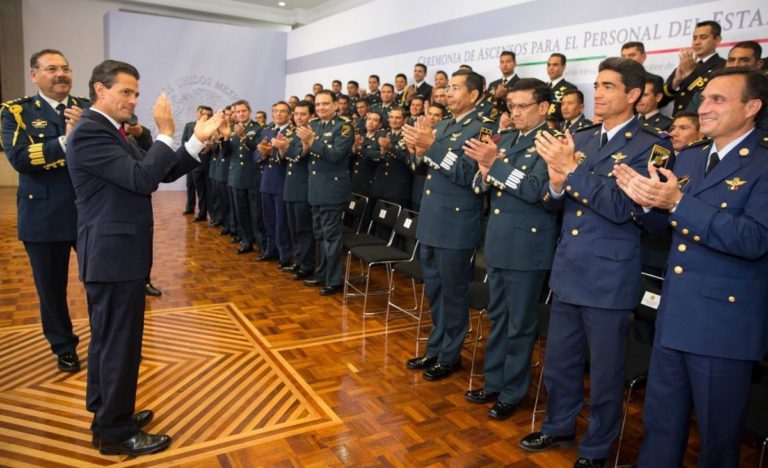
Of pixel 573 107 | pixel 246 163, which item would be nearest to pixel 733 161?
pixel 573 107

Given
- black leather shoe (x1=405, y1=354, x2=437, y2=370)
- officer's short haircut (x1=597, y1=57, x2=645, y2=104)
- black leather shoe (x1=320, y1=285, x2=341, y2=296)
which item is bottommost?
black leather shoe (x1=320, y1=285, x2=341, y2=296)

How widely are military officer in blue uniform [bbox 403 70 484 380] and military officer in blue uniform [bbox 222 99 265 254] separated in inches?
137

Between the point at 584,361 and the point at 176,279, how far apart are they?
4116 mm

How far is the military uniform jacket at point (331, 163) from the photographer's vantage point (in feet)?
16.7

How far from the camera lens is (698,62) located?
4.55 meters

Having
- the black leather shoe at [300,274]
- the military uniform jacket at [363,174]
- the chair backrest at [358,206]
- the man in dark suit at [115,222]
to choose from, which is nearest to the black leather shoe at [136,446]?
→ the man in dark suit at [115,222]

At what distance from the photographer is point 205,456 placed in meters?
2.54

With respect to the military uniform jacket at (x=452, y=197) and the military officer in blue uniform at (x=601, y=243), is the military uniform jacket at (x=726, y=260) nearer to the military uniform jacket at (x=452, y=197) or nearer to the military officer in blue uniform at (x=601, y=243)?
the military officer in blue uniform at (x=601, y=243)

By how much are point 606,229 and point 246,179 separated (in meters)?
5.06

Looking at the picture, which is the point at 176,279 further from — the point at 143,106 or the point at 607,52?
the point at 143,106

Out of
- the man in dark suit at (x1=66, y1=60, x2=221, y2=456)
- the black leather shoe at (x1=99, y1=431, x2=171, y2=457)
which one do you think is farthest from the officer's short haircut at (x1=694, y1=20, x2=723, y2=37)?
the black leather shoe at (x1=99, y1=431, x2=171, y2=457)

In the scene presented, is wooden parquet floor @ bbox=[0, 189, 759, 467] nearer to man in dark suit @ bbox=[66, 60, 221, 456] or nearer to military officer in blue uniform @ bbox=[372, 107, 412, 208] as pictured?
man in dark suit @ bbox=[66, 60, 221, 456]

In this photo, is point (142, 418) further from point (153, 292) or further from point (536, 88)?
point (536, 88)

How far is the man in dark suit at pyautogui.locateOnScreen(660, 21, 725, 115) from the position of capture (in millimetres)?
4422
